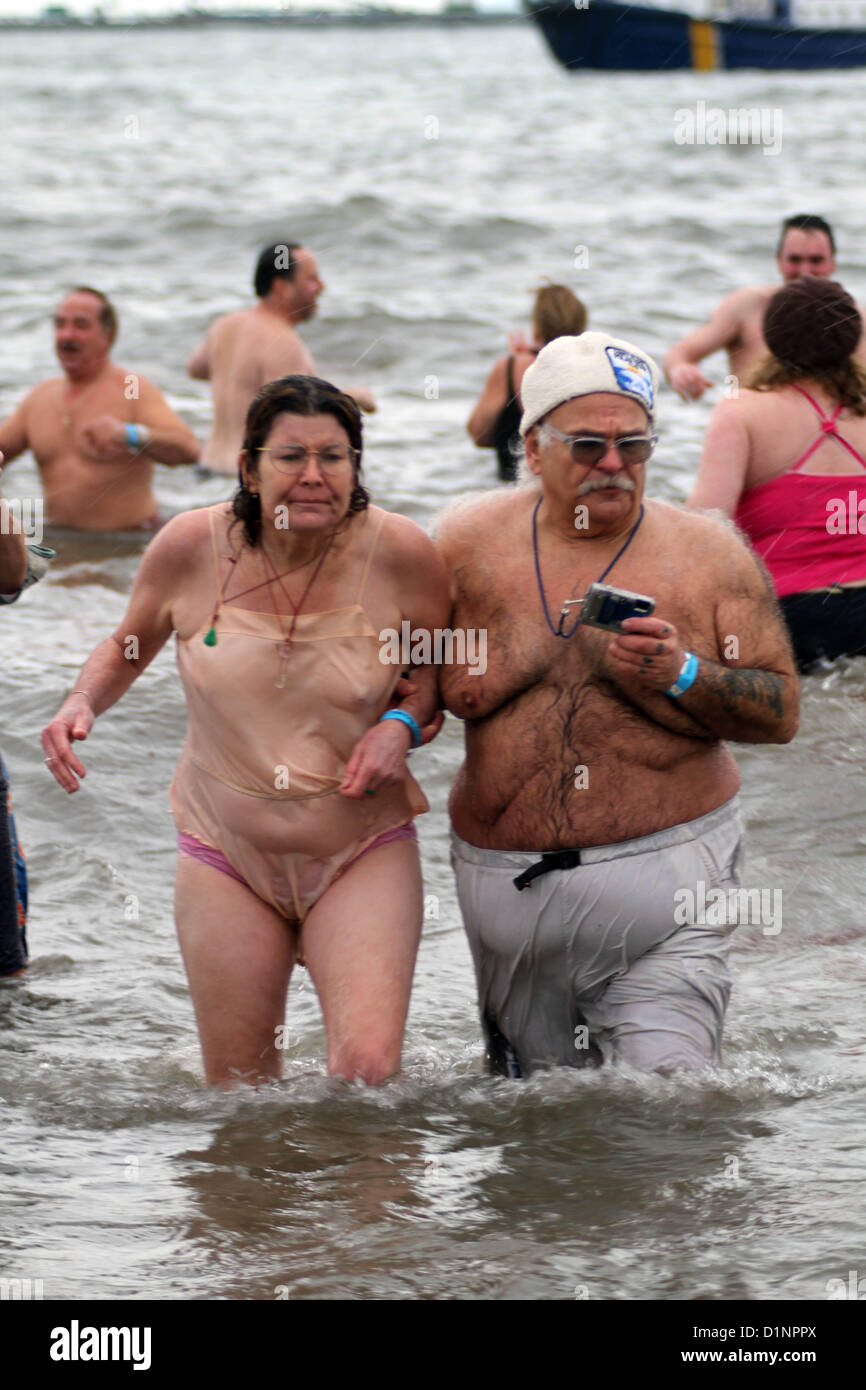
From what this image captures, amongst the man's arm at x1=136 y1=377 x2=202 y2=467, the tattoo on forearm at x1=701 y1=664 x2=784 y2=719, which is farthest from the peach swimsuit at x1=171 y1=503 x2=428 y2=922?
the man's arm at x1=136 y1=377 x2=202 y2=467

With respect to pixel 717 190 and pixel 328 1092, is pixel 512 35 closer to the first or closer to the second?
pixel 717 190

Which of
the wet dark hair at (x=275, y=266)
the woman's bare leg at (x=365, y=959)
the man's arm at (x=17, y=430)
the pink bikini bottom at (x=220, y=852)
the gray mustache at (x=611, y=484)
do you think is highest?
the wet dark hair at (x=275, y=266)

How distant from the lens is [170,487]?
486 inches

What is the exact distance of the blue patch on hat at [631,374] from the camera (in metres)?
4.10

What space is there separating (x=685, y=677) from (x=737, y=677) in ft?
0.48

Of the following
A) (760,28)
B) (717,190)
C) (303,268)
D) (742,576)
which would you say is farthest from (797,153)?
(742,576)

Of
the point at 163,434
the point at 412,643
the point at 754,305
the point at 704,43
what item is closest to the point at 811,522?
the point at 754,305

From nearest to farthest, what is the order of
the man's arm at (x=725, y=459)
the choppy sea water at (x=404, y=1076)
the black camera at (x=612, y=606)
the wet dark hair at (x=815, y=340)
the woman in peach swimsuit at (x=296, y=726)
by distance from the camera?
the choppy sea water at (x=404, y=1076), the black camera at (x=612, y=606), the woman in peach swimsuit at (x=296, y=726), the wet dark hair at (x=815, y=340), the man's arm at (x=725, y=459)

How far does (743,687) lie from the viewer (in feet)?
13.4

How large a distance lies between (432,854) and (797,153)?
2574cm

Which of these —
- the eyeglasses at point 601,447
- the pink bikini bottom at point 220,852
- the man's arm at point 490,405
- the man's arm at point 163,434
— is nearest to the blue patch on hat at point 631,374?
the eyeglasses at point 601,447

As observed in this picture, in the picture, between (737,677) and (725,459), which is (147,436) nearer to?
(725,459)

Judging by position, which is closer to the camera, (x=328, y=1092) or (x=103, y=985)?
(x=328, y=1092)

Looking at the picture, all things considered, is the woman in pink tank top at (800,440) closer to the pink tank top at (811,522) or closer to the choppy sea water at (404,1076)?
the pink tank top at (811,522)
